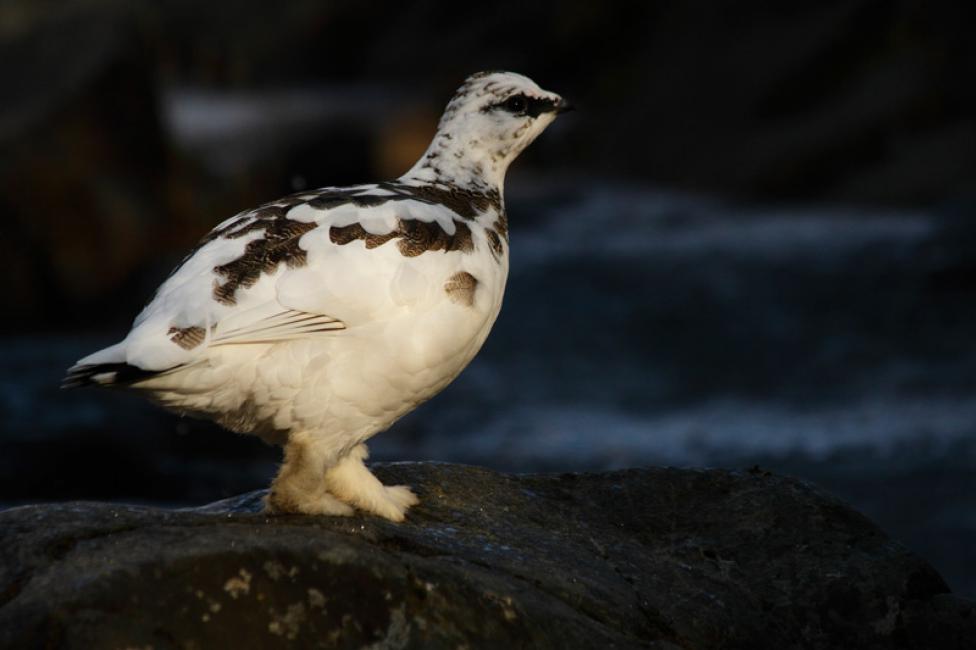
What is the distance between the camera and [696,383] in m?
9.80

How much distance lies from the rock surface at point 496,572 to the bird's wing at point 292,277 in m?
0.43

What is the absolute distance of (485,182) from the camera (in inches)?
168

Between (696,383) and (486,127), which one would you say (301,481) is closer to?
(486,127)

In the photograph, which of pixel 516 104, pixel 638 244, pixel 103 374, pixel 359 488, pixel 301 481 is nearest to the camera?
pixel 103 374

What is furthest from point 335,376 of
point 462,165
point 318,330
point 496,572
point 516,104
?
point 516,104

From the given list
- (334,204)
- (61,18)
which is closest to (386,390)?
(334,204)

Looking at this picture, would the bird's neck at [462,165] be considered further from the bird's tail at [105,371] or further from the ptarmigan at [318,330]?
the bird's tail at [105,371]

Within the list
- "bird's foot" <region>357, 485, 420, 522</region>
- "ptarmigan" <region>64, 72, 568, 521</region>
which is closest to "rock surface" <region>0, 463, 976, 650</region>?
"bird's foot" <region>357, 485, 420, 522</region>

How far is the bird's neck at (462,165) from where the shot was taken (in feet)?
13.9

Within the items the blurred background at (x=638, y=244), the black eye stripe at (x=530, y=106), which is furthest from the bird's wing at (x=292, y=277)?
the blurred background at (x=638, y=244)

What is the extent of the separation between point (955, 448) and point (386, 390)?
604 centimetres

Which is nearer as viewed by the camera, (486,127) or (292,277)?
(292,277)

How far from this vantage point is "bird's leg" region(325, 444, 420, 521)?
375 cm

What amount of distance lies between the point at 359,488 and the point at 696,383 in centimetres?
628
